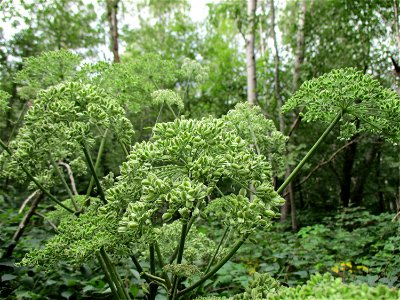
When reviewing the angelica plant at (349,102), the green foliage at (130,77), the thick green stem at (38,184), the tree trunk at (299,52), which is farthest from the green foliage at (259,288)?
the tree trunk at (299,52)

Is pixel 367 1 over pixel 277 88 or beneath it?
over

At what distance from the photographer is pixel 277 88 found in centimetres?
817

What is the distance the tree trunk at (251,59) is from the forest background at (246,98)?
25mm

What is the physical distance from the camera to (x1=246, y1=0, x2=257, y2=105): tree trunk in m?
7.24

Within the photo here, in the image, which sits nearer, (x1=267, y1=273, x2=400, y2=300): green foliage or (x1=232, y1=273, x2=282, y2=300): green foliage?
(x1=267, y1=273, x2=400, y2=300): green foliage

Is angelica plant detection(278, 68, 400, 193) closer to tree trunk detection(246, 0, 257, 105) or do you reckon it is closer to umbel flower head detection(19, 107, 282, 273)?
umbel flower head detection(19, 107, 282, 273)

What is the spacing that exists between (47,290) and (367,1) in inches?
366

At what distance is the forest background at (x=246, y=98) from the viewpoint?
139 inches

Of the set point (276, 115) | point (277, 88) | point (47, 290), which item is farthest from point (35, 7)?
point (47, 290)

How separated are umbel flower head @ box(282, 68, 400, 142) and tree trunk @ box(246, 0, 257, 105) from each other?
16.7ft

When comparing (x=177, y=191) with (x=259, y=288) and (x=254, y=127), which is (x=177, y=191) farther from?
(x=254, y=127)

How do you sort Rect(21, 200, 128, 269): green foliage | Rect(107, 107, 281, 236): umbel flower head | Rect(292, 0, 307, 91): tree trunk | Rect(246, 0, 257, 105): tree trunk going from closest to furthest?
1. Rect(107, 107, 281, 236): umbel flower head
2. Rect(21, 200, 128, 269): green foliage
3. Rect(246, 0, 257, 105): tree trunk
4. Rect(292, 0, 307, 91): tree trunk

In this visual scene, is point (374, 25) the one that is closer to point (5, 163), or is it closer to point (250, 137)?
point (250, 137)

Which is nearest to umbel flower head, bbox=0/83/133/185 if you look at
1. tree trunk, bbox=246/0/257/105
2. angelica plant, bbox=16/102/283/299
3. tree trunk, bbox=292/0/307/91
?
angelica plant, bbox=16/102/283/299
